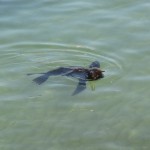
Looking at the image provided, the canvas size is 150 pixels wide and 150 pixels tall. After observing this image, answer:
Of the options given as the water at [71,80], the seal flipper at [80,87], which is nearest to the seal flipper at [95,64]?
the water at [71,80]

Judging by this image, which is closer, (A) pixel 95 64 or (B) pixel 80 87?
(B) pixel 80 87

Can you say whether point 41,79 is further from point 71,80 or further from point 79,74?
point 79,74

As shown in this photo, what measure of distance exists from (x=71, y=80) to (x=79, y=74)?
13cm

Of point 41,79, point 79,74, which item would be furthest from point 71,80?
point 41,79

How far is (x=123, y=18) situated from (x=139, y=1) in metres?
0.80

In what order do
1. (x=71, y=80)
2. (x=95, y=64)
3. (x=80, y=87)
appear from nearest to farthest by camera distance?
(x=80, y=87), (x=71, y=80), (x=95, y=64)

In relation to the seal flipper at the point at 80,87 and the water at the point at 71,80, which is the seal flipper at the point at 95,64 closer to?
the water at the point at 71,80

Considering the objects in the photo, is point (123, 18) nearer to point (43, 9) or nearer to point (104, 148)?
point (43, 9)

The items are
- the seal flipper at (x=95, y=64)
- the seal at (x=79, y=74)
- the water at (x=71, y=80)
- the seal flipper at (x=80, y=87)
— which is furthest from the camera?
the seal flipper at (x=95, y=64)

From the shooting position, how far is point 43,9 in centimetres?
845

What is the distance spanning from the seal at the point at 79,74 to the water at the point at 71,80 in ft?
0.21

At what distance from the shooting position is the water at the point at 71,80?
17.1 feet

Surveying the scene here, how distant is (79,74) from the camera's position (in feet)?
20.4

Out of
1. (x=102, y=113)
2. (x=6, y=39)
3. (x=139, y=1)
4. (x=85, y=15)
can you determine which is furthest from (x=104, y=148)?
(x=139, y=1)
